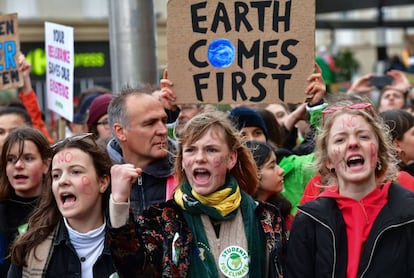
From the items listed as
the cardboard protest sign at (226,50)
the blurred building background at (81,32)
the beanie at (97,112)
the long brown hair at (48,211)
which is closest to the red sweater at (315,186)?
the cardboard protest sign at (226,50)

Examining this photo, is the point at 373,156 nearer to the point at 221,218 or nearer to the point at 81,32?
the point at 221,218

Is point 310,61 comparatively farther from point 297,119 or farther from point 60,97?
point 60,97

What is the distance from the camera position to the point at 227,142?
4.29m

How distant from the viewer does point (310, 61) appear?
482 centimetres

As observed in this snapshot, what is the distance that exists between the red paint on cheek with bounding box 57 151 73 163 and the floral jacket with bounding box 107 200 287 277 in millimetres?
450

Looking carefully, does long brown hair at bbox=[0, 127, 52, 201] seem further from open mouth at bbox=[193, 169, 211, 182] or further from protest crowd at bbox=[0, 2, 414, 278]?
open mouth at bbox=[193, 169, 211, 182]

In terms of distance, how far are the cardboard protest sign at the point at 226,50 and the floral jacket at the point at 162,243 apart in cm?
97

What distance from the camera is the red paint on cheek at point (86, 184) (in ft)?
13.6

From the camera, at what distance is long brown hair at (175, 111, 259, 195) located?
4.25 meters

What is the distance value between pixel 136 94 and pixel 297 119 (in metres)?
2.02

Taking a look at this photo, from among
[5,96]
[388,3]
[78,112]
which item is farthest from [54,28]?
[5,96]

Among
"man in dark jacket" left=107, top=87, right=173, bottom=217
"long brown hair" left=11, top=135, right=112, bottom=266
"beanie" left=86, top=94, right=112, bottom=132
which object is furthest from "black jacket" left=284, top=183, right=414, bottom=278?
"beanie" left=86, top=94, right=112, bottom=132

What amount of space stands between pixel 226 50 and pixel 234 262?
55.9 inches

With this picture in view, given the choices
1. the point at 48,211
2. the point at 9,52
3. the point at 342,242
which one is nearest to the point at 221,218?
the point at 342,242
